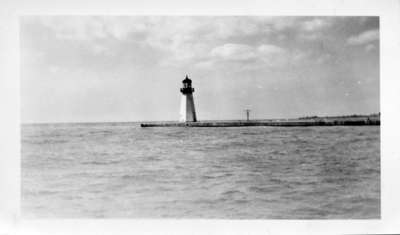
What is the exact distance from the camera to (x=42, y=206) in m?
3.31

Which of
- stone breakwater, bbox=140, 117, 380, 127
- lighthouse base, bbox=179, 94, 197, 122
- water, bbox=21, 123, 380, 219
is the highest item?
lighthouse base, bbox=179, 94, 197, 122

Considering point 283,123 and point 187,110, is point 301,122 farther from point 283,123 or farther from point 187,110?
point 187,110

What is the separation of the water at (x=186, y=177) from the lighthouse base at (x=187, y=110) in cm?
22

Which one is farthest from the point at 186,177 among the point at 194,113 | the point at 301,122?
the point at 301,122

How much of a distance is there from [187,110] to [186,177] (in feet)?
1.96

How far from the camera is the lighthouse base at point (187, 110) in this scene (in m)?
3.39

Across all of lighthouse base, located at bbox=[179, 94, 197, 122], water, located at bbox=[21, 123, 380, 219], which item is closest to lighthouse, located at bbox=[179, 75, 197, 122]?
lighthouse base, located at bbox=[179, 94, 197, 122]

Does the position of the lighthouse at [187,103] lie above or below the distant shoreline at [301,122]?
above

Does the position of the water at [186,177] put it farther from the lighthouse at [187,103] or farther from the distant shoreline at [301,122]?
the lighthouse at [187,103]

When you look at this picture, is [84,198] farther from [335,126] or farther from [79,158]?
[335,126]

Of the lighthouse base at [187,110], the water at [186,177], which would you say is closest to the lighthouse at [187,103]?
the lighthouse base at [187,110]

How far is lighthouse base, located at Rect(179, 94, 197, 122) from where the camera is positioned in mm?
3389

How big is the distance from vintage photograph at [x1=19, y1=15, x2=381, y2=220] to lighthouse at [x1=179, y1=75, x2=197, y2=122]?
17 mm

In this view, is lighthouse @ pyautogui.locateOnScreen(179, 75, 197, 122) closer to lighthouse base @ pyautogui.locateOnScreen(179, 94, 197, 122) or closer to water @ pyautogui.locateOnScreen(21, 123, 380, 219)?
lighthouse base @ pyautogui.locateOnScreen(179, 94, 197, 122)
